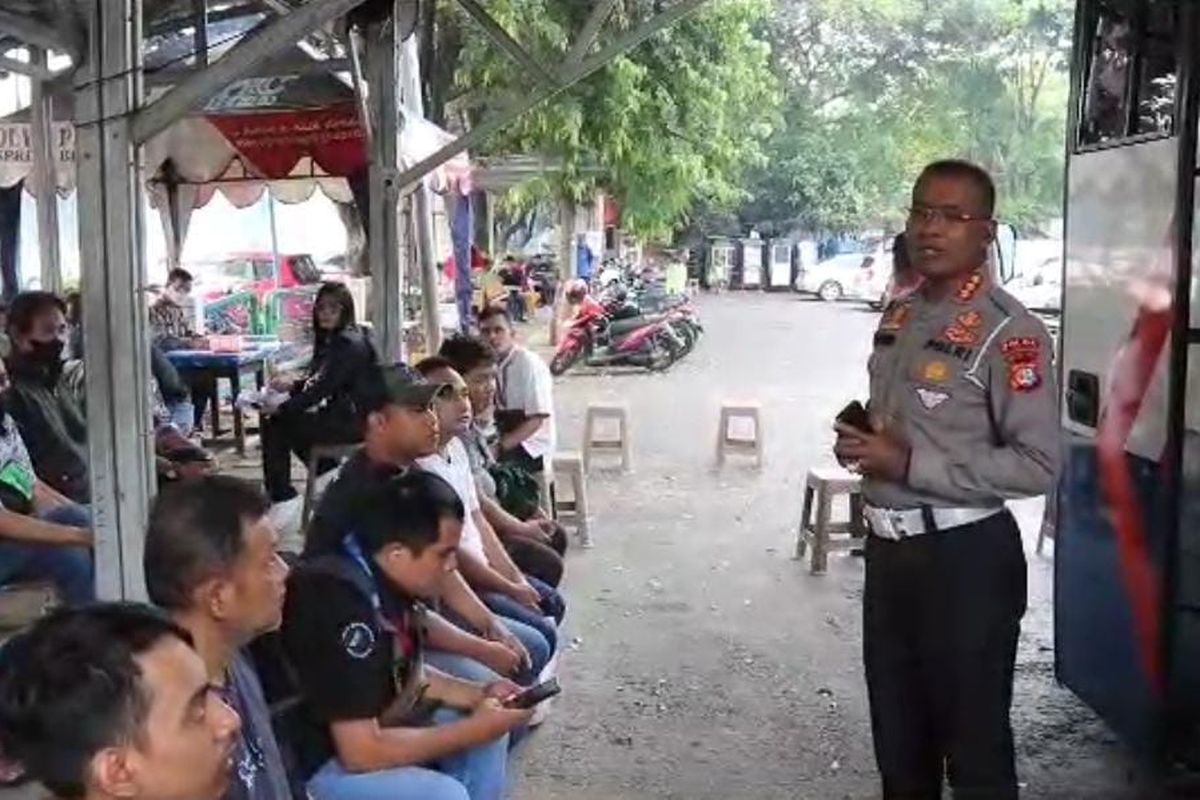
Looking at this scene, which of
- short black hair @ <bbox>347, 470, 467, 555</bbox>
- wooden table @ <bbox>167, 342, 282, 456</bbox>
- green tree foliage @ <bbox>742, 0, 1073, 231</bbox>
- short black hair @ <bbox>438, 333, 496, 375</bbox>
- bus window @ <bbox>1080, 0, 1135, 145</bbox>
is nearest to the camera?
short black hair @ <bbox>347, 470, 467, 555</bbox>

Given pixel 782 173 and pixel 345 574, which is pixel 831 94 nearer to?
pixel 782 173

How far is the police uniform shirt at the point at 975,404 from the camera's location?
3045 millimetres

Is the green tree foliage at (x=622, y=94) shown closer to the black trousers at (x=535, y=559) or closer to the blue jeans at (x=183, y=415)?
the blue jeans at (x=183, y=415)

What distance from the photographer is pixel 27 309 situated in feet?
18.6

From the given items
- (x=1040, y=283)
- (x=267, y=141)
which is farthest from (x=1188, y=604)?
(x=1040, y=283)

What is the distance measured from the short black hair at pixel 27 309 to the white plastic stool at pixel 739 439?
5.43 meters

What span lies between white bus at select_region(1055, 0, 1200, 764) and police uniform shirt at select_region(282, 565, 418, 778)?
6.94 feet

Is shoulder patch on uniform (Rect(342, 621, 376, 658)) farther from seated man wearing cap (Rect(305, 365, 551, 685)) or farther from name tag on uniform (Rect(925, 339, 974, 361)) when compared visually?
name tag on uniform (Rect(925, 339, 974, 361))

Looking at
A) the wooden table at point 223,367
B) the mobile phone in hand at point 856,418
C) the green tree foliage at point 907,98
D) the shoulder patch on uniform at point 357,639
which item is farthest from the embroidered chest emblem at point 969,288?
the green tree foliage at point 907,98

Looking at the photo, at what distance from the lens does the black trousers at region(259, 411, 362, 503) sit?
7.68m

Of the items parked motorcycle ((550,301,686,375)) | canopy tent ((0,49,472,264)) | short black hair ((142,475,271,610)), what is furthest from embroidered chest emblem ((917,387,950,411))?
parked motorcycle ((550,301,686,375))

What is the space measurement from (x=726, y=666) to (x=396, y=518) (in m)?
2.90

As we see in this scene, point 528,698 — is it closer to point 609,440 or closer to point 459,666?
point 459,666

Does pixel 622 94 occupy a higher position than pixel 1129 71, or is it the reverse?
pixel 622 94
